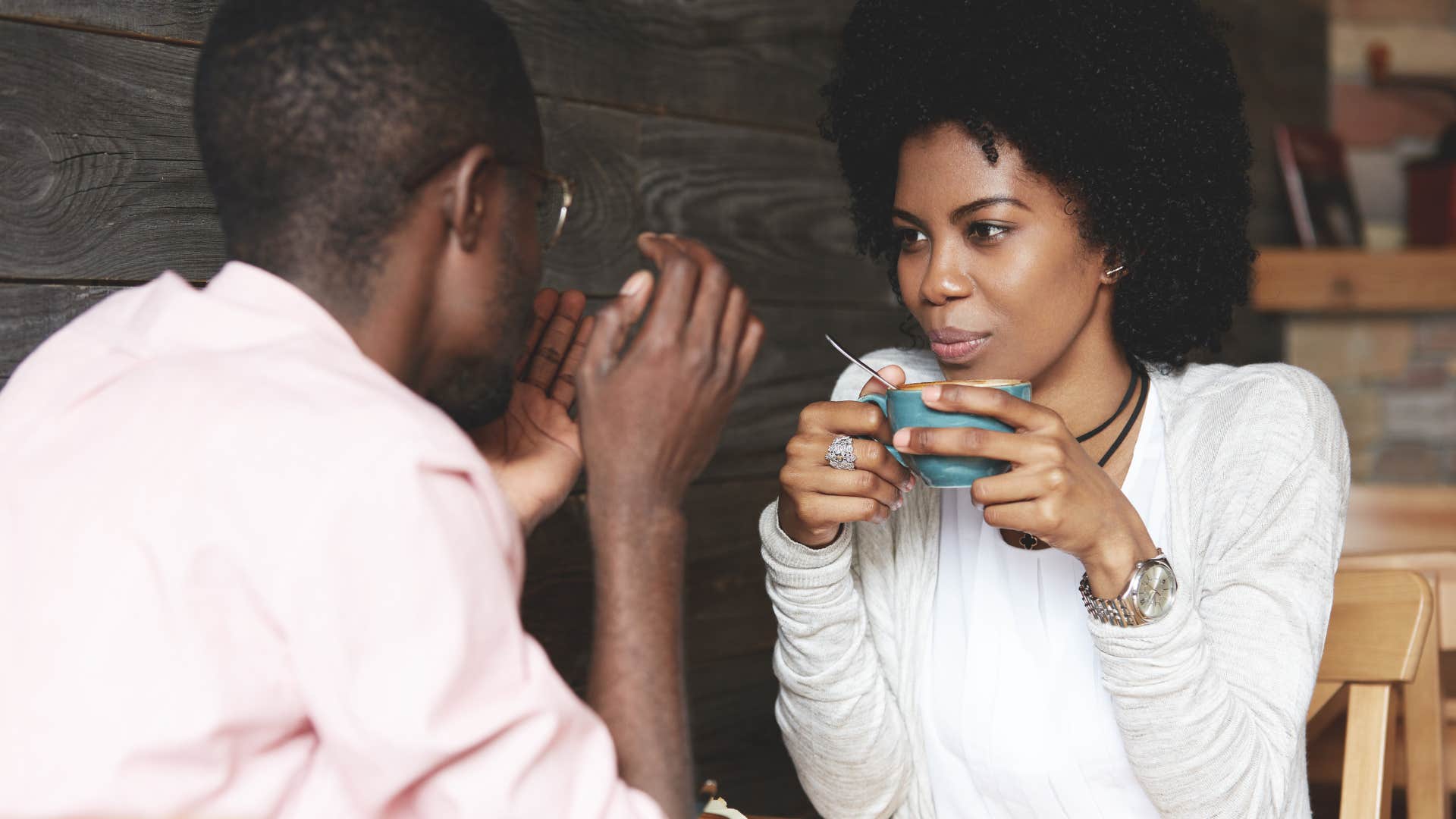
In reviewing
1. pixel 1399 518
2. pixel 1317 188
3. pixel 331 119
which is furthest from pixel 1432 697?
pixel 1317 188

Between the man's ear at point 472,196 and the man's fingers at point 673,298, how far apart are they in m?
0.13

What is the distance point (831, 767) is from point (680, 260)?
79cm

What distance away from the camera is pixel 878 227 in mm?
1799

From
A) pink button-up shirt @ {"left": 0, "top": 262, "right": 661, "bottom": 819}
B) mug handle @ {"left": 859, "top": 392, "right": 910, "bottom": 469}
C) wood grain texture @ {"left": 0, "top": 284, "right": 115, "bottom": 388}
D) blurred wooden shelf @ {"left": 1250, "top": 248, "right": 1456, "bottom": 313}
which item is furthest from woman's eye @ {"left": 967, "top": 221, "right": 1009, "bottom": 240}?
blurred wooden shelf @ {"left": 1250, "top": 248, "right": 1456, "bottom": 313}

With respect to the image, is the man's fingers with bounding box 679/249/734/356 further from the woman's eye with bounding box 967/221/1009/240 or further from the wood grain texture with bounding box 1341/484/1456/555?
the wood grain texture with bounding box 1341/484/1456/555

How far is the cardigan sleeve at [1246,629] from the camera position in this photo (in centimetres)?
118

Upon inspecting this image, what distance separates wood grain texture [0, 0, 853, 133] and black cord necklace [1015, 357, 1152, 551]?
0.83m

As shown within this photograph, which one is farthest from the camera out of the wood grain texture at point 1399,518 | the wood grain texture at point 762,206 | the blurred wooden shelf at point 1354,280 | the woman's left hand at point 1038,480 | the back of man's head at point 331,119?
the blurred wooden shelf at point 1354,280

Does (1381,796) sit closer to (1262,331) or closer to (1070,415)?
(1070,415)

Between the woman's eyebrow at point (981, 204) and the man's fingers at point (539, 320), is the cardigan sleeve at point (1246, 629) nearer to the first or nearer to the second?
the woman's eyebrow at point (981, 204)

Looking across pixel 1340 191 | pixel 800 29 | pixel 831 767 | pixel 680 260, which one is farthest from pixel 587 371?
pixel 1340 191

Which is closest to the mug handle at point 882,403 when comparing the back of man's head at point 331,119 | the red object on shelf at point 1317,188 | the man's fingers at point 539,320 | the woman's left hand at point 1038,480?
the woman's left hand at point 1038,480

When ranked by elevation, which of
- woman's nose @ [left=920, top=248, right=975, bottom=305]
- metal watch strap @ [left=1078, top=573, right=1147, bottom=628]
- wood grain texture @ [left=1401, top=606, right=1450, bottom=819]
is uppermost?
woman's nose @ [left=920, top=248, right=975, bottom=305]

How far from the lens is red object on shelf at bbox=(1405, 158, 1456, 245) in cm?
419
